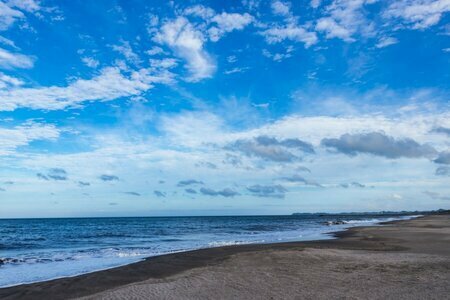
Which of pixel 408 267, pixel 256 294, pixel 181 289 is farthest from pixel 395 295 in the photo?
pixel 181 289

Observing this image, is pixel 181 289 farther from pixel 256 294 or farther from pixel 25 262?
pixel 25 262

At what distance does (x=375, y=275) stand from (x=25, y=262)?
20431mm

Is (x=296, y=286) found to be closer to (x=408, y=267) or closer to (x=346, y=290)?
(x=346, y=290)

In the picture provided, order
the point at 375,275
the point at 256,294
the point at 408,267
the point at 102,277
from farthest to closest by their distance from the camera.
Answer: the point at 102,277 < the point at 408,267 < the point at 375,275 < the point at 256,294

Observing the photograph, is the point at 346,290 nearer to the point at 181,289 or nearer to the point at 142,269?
the point at 181,289

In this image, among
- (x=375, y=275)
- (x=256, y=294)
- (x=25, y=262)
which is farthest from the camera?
(x=25, y=262)

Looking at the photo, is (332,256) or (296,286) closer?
(296,286)

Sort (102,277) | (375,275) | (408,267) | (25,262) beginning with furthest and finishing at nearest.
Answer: (25,262) < (102,277) < (408,267) < (375,275)

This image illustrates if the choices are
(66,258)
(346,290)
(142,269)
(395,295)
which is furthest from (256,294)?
(66,258)

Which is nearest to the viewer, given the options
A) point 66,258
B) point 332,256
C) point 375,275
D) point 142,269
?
point 375,275

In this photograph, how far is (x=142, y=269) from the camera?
18.8 m

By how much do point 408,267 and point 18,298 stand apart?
14.7 meters

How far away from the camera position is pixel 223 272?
16047mm

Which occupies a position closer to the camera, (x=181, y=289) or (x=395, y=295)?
(x=395, y=295)
